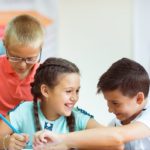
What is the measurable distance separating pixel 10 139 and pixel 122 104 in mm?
326

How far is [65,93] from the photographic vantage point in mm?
1119

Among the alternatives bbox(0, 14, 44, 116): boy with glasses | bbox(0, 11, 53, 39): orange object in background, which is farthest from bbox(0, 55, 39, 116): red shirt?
bbox(0, 11, 53, 39): orange object in background

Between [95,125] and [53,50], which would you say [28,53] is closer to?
[95,125]

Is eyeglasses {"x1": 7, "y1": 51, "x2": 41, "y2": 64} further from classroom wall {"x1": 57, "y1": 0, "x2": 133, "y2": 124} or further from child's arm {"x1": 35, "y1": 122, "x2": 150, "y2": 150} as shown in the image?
classroom wall {"x1": 57, "y1": 0, "x2": 133, "y2": 124}

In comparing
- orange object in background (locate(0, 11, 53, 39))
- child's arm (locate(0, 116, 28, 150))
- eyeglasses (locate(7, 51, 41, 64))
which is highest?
orange object in background (locate(0, 11, 53, 39))

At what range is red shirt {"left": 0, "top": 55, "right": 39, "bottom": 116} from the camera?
131 cm

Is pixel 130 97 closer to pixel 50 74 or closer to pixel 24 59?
pixel 50 74

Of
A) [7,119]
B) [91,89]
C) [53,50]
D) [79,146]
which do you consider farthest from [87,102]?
[79,146]

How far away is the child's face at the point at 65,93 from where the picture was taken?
1.11 meters

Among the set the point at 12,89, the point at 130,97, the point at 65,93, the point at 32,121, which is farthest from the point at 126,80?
the point at 12,89

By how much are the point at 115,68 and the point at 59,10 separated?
986mm

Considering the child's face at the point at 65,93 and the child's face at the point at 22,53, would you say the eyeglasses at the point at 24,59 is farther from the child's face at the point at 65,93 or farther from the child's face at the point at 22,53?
the child's face at the point at 65,93

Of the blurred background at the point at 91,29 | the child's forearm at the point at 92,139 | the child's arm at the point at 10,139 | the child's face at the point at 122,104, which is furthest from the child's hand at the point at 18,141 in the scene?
the blurred background at the point at 91,29

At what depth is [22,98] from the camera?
4.29ft
